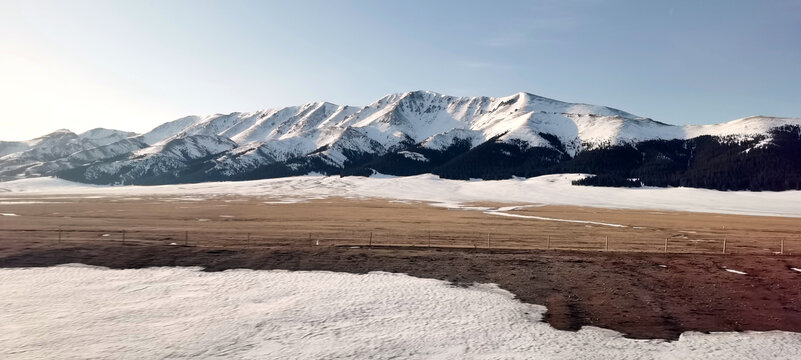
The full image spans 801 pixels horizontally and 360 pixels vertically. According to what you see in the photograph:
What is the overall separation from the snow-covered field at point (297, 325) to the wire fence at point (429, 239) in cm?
1870

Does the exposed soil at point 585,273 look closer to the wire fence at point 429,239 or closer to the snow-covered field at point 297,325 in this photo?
the snow-covered field at point 297,325

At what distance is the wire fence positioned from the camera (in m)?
47.2

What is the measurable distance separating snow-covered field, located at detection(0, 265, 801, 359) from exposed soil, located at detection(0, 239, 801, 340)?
1712mm

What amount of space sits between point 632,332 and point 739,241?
173 ft

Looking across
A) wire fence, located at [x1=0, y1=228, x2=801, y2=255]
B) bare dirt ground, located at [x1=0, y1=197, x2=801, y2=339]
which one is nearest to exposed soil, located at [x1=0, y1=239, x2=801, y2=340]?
bare dirt ground, located at [x1=0, y1=197, x2=801, y2=339]

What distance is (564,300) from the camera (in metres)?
25.3

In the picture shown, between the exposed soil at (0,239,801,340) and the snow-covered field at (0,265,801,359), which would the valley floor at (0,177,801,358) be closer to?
the exposed soil at (0,239,801,340)

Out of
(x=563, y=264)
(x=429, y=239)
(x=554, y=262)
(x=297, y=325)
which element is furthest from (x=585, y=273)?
(x=429, y=239)

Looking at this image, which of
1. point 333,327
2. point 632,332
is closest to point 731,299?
point 632,332

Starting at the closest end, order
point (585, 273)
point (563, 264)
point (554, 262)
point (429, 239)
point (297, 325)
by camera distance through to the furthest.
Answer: point (297, 325)
point (585, 273)
point (563, 264)
point (554, 262)
point (429, 239)

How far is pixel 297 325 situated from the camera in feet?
68.2

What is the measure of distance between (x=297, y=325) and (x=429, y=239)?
32036 mm

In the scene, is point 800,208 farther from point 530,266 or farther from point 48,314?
point 48,314

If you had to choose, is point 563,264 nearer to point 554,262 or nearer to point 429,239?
point 554,262
